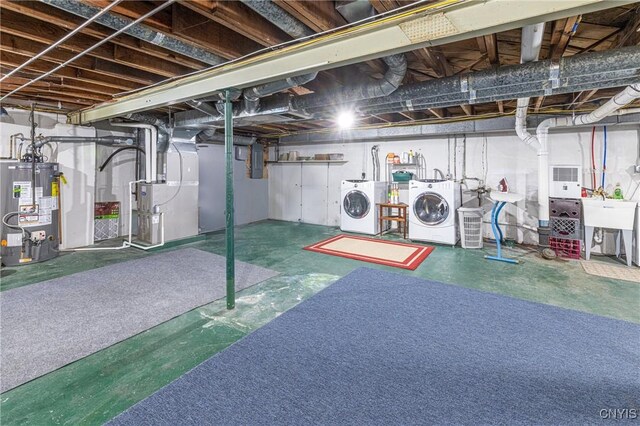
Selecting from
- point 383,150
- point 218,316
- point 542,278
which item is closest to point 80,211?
point 218,316

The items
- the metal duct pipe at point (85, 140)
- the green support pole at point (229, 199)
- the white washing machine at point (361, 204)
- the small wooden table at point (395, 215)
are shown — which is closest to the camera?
the green support pole at point (229, 199)

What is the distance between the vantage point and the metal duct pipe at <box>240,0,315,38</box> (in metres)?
1.75

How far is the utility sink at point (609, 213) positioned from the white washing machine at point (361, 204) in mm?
3278

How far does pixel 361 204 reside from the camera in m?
6.29

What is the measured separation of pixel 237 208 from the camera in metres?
7.63

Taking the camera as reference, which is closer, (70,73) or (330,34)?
(330,34)

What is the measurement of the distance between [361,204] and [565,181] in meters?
3.41

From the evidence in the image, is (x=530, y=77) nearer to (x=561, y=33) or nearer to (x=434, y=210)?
(x=561, y=33)

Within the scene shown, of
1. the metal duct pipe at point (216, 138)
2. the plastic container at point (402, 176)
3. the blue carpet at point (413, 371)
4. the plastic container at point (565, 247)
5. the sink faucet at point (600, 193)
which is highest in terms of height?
the metal duct pipe at point (216, 138)

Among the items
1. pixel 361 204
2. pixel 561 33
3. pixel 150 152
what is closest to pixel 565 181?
pixel 561 33

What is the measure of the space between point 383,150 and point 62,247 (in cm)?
645

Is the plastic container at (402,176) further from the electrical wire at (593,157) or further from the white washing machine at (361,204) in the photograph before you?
the electrical wire at (593,157)

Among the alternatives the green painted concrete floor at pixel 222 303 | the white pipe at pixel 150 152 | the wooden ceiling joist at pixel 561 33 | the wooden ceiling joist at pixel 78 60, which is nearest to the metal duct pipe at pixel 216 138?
the white pipe at pixel 150 152

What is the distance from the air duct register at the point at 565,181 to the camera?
447 cm
